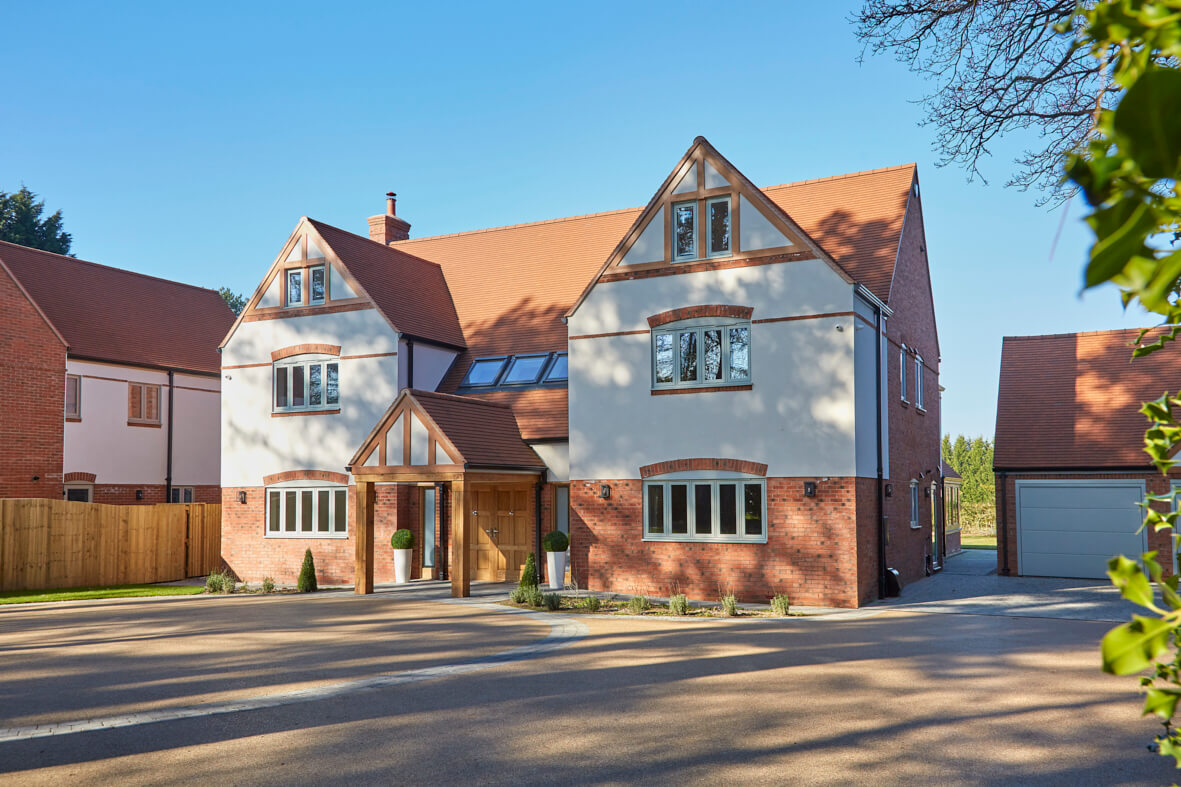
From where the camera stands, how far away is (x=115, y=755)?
A: 7652mm

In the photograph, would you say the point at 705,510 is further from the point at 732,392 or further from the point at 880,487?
the point at 880,487

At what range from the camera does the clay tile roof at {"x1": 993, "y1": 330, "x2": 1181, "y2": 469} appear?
21734mm

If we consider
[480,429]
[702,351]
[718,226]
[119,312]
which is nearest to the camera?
[718,226]

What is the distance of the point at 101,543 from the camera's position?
22.5 metres

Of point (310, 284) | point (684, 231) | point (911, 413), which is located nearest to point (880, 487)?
point (911, 413)

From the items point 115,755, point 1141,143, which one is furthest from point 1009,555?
point 1141,143

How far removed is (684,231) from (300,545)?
1173 centimetres

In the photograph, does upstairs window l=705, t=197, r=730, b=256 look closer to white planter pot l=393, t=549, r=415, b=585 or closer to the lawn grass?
white planter pot l=393, t=549, r=415, b=585

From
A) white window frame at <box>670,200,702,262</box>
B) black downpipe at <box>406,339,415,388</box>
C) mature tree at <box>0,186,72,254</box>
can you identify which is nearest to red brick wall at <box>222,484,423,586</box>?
black downpipe at <box>406,339,415,388</box>

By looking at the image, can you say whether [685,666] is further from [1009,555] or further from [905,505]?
[1009,555]

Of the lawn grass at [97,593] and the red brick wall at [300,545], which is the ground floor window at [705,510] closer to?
the red brick wall at [300,545]

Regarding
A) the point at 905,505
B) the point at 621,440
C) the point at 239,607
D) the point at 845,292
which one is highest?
the point at 845,292

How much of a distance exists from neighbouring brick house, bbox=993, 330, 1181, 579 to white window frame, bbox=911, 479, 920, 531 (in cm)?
181

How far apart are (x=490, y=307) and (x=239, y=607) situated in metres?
10.3
